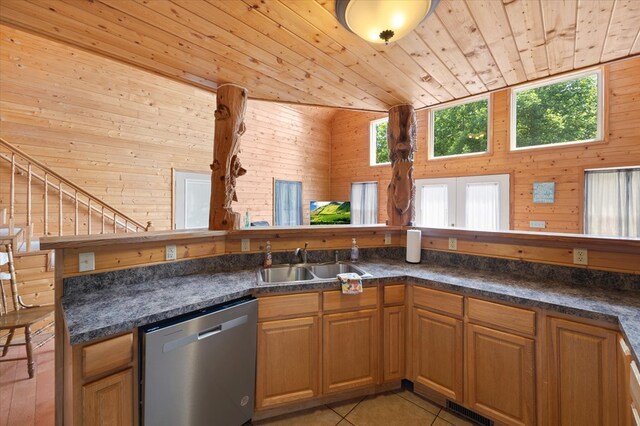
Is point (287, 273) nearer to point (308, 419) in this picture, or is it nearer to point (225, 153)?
point (308, 419)

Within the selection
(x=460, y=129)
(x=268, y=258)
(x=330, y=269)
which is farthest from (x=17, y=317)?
(x=460, y=129)

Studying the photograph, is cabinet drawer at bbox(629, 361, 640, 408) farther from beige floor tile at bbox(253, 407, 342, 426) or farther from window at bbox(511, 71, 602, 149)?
window at bbox(511, 71, 602, 149)

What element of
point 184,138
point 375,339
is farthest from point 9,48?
point 375,339

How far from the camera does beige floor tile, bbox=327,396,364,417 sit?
1.86 metres

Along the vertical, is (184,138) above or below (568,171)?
above

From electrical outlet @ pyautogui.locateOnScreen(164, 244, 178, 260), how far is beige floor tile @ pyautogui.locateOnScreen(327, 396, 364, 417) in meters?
1.55

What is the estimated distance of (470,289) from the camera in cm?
168

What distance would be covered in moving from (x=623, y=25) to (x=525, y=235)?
4.29ft

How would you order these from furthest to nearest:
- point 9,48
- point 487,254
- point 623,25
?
point 9,48, point 487,254, point 623,25

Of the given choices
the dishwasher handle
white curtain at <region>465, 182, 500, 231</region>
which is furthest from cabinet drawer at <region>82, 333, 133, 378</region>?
white curtain at <region>465, 182, 500, 231</region>

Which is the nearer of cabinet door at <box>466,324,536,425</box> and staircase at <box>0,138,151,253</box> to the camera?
cabinet door at <box>466,324,536,425</box>

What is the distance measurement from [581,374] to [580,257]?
77 centimetres

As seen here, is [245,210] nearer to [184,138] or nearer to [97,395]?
[184,138]

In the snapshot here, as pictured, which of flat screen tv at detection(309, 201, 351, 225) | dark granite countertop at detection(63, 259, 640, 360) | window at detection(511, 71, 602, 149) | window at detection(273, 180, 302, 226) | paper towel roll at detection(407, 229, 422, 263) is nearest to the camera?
dark granite countertop at detection(63, 259, 640, 360)
